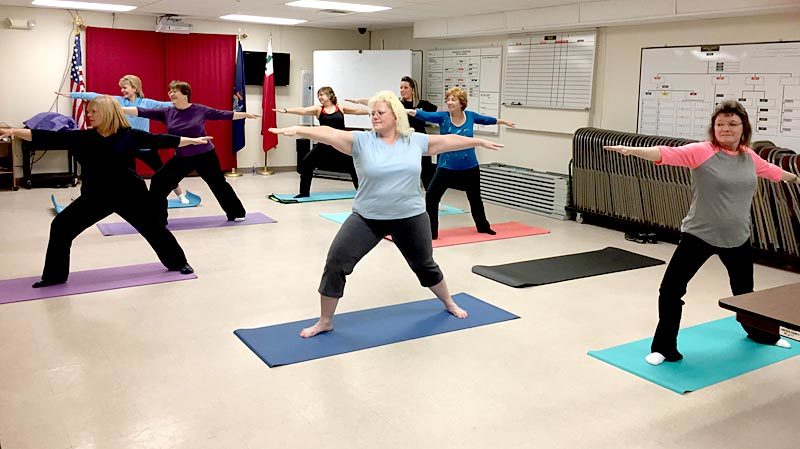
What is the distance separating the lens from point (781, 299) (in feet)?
8.46

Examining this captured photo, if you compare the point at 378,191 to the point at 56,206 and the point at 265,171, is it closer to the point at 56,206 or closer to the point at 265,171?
the point at 56,206

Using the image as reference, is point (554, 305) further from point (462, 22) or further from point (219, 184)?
point (462, 22)

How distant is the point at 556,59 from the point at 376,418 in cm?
616

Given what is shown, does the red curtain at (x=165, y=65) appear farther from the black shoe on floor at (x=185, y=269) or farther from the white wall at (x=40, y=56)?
the black shoe on floor at (x=185, y=269)

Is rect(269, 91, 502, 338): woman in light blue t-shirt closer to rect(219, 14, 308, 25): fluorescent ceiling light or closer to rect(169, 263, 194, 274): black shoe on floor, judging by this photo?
rect(169, 263, 194, 274): black shoe on floor

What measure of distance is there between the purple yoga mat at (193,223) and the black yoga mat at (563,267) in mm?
2670

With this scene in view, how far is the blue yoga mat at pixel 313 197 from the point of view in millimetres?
8326

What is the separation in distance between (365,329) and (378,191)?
814 millimetres

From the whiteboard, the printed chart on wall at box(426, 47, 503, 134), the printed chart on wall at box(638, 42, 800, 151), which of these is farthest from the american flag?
the printed chart on wall at box(638, 42, 800, 151)

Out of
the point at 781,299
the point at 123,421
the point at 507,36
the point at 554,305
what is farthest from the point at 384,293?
the point at 507,36

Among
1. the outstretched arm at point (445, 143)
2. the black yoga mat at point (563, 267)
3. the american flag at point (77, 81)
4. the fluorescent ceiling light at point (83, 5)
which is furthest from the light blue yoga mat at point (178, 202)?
the outstretched arm at point (445, 143)

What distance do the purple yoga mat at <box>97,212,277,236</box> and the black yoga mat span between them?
2.67m

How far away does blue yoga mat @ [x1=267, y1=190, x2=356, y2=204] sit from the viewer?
27.3ft

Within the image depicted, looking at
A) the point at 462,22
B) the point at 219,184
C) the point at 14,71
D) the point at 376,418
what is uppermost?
the point at 462,22
